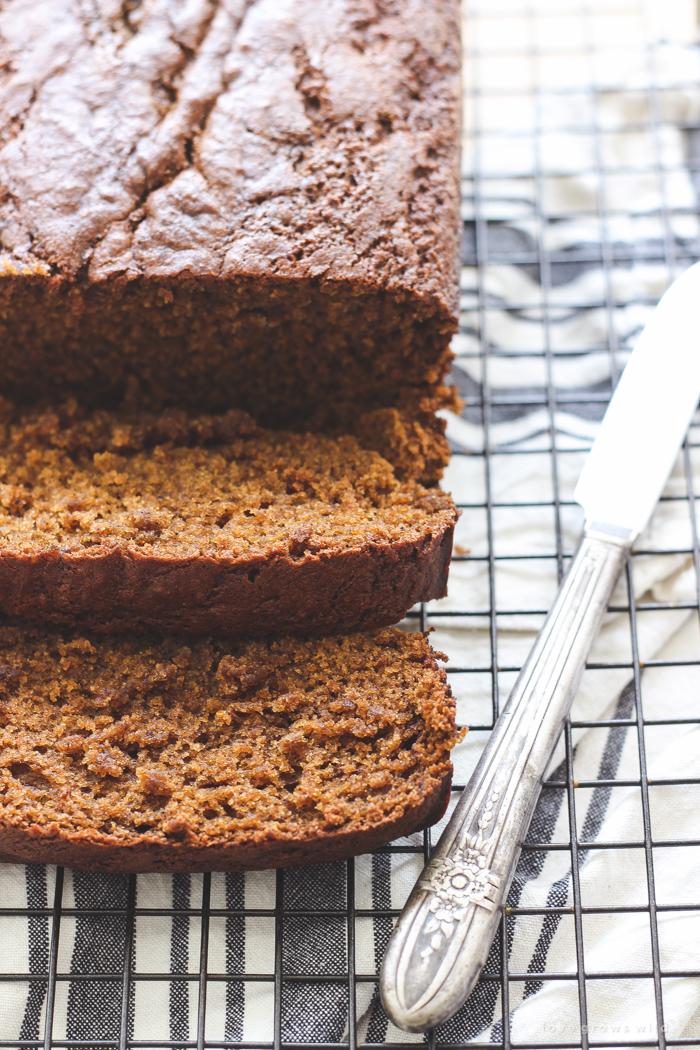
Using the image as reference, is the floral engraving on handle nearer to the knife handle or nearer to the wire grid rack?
the knife handle

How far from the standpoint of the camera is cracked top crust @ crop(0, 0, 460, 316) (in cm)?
243

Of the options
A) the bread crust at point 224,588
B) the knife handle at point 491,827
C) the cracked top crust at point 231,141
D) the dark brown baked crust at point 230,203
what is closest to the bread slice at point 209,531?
the bread crust at point 224,588

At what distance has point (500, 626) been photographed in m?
2.71

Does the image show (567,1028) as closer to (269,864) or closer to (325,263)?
(269,864)

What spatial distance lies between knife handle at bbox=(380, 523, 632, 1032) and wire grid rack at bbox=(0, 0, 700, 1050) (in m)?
0.20

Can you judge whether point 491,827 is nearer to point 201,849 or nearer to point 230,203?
point 201,849

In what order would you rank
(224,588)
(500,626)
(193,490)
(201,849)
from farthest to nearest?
(500,626) → (193,490) → (224,588) → (201,849)

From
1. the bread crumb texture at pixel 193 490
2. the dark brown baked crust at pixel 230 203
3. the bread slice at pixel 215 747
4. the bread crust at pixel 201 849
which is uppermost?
the dark brown baked crust at pixel 230 203

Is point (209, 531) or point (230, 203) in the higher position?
point (230, 203)

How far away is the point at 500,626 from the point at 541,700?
0.43 m

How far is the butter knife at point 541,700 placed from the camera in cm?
198

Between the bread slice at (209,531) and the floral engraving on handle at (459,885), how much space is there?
57 cm

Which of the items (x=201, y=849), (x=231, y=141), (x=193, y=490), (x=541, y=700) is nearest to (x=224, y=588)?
(x=193, y=490)

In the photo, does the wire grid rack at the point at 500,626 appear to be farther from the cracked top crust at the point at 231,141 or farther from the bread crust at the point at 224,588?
the cracked top crust at the point at 231,141
